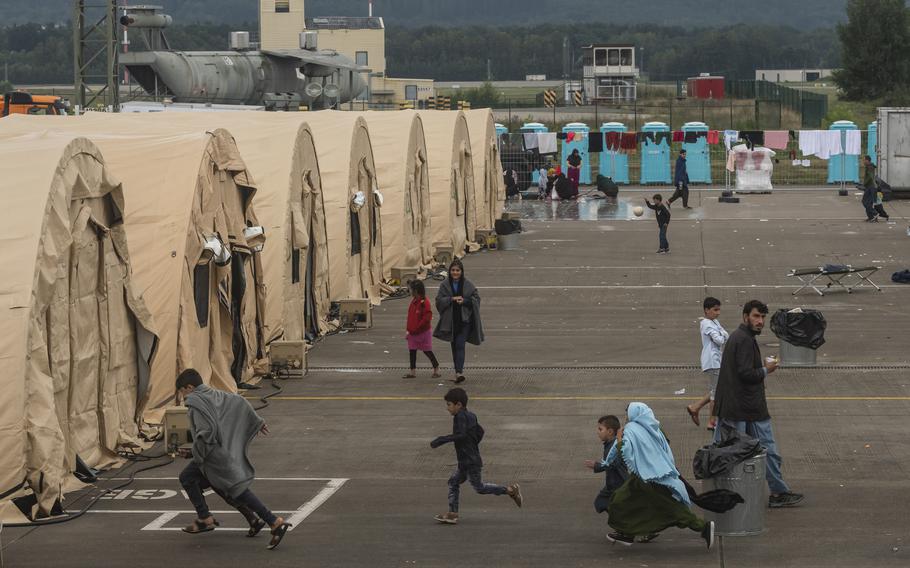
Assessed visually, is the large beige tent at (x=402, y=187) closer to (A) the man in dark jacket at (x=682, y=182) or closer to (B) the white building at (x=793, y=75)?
(A) the man in dark jacket at (x=682, y=182)

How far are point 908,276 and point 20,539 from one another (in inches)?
795

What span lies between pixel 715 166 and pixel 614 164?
20.9 ft

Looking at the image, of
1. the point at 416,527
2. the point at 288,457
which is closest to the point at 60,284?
the point at 288,457

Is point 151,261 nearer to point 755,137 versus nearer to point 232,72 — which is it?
point 232,72

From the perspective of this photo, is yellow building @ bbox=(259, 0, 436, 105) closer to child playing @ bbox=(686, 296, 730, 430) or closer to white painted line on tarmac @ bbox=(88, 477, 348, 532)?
child playing @ bbox=(686, 296, 730, 430)

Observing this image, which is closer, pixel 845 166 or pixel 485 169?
pixel 485 169

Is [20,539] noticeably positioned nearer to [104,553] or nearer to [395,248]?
[104,553]

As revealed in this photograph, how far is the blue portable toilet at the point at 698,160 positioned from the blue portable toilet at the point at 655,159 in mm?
813

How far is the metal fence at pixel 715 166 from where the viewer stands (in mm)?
53844

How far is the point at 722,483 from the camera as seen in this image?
483 inches

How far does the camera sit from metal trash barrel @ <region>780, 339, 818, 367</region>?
66.3ft

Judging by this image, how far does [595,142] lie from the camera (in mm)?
55438

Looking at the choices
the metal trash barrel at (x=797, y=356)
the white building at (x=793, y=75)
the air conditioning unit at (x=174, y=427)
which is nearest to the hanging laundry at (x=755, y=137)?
the metal trash barrel at (x=797, y=356)

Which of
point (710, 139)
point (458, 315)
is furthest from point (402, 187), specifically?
point (710, 139)
